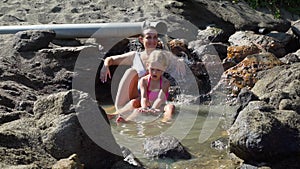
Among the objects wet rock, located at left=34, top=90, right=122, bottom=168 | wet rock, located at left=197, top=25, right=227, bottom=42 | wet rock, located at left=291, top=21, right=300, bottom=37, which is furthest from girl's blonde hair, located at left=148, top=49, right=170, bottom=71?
wet rock, located at left=291, top=21, right=300, bottom=37

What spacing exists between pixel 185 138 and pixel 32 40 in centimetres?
379

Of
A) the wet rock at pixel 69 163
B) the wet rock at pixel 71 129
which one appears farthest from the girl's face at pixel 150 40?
the wet rock at pixel 69 163

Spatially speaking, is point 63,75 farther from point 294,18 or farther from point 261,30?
point 294,18

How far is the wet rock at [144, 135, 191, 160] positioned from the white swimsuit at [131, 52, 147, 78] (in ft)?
6.05

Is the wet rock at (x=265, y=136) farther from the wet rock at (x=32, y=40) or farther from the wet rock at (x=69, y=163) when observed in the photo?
the wet rock at (x=32, y=40)

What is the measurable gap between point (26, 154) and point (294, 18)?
1068 cm

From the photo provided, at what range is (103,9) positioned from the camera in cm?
1105

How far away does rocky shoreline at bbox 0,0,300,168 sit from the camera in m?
3.66

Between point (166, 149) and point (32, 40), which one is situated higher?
point (32, 40)

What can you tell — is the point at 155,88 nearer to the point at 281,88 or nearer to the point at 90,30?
the point at 281,88

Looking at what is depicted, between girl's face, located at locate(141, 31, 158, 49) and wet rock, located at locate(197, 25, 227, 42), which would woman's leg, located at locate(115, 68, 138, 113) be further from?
wet rock, located at locate(197, 25, 227, 42)

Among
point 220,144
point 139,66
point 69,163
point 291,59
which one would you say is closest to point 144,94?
point 139,66

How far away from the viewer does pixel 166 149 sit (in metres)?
4.49

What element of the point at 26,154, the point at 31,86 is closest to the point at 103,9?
the point at 31,86
